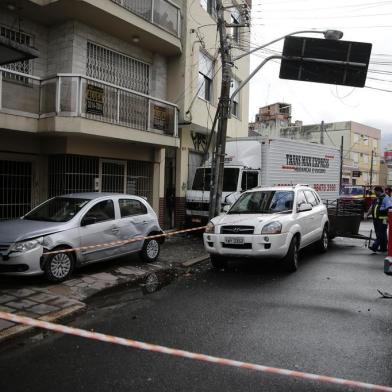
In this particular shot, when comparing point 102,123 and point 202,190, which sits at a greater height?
point 102,123

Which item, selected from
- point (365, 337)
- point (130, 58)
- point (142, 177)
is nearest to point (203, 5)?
point (130, 58)

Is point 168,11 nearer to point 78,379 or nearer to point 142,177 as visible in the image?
point 142,177

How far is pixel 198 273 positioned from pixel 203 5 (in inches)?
454

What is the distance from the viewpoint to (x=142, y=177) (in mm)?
14461

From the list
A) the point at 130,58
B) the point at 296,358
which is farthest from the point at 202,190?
the point at 296,358

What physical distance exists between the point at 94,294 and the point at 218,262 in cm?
301

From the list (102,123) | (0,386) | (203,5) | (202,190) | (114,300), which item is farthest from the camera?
(203,5)

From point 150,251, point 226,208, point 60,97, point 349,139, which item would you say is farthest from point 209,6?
point 349,139

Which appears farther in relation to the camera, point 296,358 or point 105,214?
point 105,214

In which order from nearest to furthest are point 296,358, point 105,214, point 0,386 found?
point 0,386
point 296,358
point 105,214

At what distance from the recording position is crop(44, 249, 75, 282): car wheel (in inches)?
278

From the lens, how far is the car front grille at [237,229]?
8.20 meters

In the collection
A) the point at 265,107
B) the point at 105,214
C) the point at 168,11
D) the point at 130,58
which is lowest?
the point at 105,214

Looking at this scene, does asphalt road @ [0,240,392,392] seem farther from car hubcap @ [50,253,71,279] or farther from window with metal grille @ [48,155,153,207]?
window with metal grille @ [48,155,153,207]
